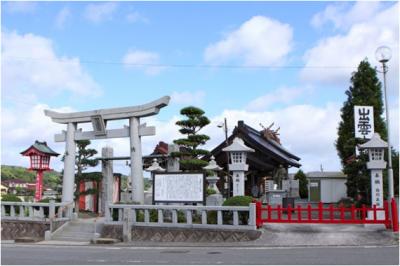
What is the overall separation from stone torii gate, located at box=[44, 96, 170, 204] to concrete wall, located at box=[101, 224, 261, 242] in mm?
2888

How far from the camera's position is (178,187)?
21.5 meters

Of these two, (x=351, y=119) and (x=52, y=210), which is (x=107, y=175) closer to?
(x=52, y=210)

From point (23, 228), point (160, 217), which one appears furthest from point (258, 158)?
point (23, 228)

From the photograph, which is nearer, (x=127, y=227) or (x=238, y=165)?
(x=127, y=227)

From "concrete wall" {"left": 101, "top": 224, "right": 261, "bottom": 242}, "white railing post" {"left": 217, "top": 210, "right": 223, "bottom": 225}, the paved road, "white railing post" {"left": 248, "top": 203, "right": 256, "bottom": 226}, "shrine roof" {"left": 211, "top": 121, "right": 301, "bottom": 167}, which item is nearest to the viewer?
the paved road

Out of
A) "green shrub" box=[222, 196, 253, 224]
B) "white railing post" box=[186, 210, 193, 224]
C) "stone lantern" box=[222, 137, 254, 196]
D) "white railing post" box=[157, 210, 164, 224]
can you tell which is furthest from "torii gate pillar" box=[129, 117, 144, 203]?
"green shrub" box=[222, 196, 253, 224]

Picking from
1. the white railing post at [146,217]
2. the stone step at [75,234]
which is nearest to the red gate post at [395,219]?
the white railing post at [146,217]

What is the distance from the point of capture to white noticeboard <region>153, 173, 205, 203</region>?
2108 cm

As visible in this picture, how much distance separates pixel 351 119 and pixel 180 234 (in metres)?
14.8

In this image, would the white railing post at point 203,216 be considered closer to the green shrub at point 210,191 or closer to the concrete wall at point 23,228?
the green shrub at point 210,191

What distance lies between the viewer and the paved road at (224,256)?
42.1ft

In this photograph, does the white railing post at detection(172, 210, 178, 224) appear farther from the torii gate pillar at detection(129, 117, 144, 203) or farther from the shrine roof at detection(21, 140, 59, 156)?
the shrine roof at detection(21, 140, 59, 156)

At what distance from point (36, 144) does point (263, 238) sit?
17.8 m

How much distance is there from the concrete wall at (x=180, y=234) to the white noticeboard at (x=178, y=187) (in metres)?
1.69
